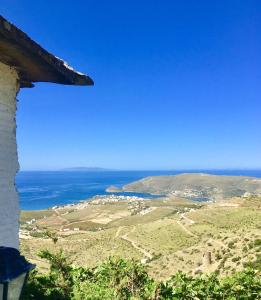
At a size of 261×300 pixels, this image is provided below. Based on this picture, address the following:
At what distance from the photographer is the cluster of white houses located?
427cm

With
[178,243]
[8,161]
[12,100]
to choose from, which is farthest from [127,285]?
[178,243]

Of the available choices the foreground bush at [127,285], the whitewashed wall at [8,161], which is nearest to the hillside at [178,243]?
the foreground bush at [127,285]

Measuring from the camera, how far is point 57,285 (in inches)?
483

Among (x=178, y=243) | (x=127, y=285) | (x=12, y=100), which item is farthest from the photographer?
(x=178, y=243)

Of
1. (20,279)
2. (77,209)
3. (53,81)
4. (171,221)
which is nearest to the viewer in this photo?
(20,279)

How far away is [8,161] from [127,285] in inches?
→ 269

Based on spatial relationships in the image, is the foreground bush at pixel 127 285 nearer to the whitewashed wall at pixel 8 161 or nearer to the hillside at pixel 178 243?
the hillside at pixel 178 243

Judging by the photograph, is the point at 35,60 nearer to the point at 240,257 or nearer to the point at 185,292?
the point at 185,292

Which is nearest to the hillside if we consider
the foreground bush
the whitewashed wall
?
the foreground bush

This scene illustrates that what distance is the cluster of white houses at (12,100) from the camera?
427 centimetres

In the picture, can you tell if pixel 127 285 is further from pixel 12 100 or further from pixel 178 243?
pixel 178 243

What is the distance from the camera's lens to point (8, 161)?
4.53m

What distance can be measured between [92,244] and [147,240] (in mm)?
9010

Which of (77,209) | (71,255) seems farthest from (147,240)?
(77,209)
